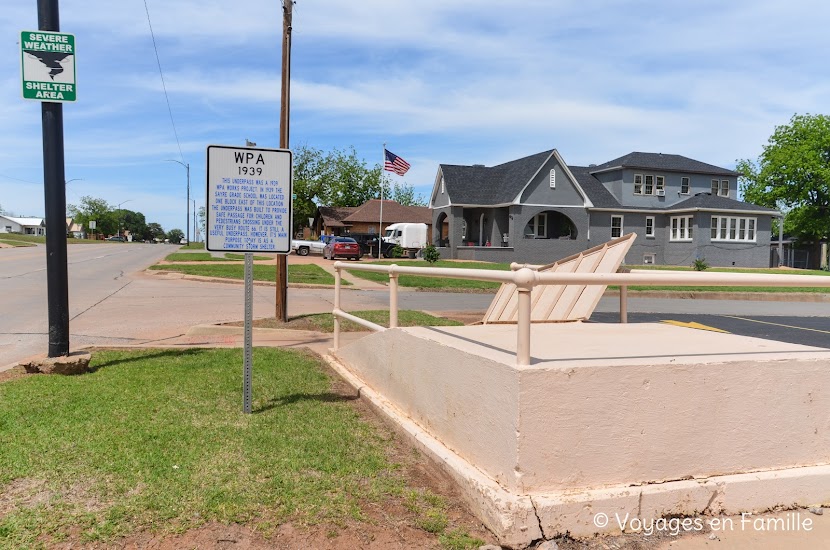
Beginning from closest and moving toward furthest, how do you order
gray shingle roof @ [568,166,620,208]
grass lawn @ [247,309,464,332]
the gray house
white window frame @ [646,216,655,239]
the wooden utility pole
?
grass lawn @ [247,309,464,332]
the wooden utility pole
the gray house
gray shingle roof @ [568,166,620,208]
white window frame @ [646,216,655,239]

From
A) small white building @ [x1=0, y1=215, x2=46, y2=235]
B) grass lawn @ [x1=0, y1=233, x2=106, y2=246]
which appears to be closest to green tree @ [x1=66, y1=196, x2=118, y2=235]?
small white building @ [x1=0, y1=215, x2=46, y2=235]

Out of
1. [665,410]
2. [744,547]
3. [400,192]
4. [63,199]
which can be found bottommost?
[744,547]

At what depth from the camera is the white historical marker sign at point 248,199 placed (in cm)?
545

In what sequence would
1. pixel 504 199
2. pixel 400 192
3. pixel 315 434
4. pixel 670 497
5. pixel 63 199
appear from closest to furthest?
pixel 670 497
pixel 315 434
pixel 63 199
pixel 504 199
pixel 400 192

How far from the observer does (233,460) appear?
432 cm

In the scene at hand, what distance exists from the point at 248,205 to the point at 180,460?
2250 mm

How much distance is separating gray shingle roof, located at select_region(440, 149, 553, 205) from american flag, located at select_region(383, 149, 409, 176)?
209 inches

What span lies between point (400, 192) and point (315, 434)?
93.8 meters

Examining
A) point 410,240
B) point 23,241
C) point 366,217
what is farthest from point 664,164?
point 23,241

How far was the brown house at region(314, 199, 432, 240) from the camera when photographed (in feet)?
209

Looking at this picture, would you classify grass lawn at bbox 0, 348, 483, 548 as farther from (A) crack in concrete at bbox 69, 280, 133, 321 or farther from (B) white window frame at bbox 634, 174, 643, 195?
(B) white window frame at bbox 634, 174, 643, 195

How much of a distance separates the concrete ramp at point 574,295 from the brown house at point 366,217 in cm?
5315

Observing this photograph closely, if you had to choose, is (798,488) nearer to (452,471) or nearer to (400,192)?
(452,471)

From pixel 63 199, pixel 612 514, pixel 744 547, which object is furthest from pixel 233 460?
pixel 63 199
